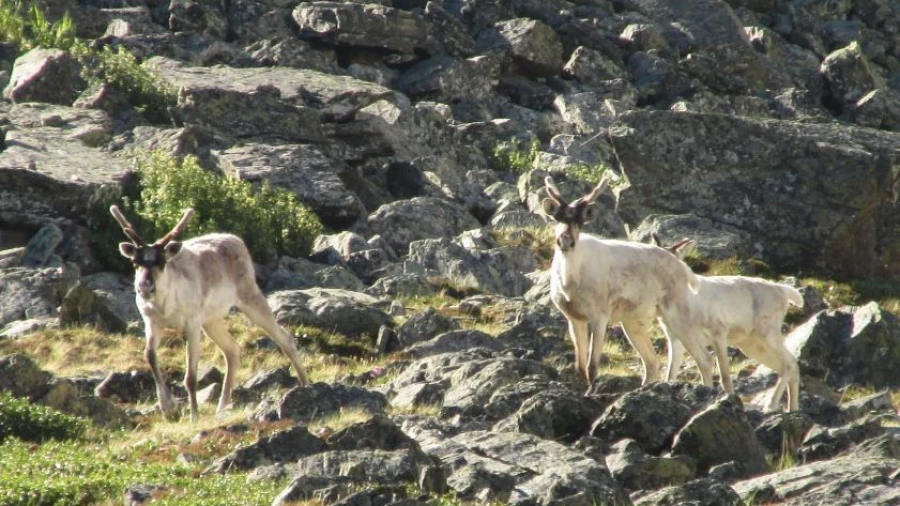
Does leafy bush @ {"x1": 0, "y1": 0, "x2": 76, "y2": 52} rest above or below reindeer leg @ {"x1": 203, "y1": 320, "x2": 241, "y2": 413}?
below

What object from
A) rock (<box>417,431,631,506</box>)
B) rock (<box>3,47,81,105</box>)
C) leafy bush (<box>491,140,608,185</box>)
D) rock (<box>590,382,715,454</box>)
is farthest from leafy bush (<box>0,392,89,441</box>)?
leafy bush (<box>491,140,608,185</box>)

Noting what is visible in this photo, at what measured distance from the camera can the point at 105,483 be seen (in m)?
13.8

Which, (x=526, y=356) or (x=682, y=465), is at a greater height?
(x=682, y=465)

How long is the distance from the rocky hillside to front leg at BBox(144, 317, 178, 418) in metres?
0.48

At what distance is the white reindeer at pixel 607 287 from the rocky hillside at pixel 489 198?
2.36 ft

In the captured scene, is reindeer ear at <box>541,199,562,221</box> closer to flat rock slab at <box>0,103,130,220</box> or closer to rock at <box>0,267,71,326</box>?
rock at <box>0,267,71,326</box>

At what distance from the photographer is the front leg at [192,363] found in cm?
1833

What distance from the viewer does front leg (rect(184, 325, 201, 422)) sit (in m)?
18.3

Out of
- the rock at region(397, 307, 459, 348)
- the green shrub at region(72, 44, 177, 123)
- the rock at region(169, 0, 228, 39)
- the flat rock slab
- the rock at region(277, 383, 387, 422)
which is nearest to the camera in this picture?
the rock at region(277, 383, 387, 422)

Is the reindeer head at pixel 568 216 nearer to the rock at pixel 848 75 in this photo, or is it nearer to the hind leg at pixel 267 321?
the hind leg at pixel 267 321

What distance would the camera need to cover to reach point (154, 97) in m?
35.8

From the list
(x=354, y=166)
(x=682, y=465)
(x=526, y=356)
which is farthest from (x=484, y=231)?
(x=682, y=465)

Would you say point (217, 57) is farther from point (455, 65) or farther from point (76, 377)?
point (76, 377)

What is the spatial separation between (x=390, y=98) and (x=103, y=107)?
6.88 meters
